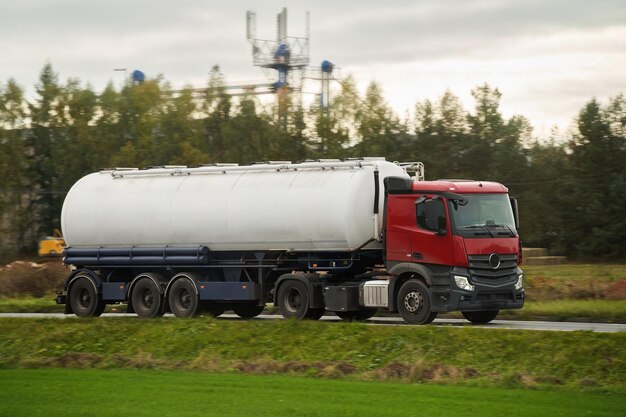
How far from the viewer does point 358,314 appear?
29.3 m

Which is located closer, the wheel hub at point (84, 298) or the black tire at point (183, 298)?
the black tire at point (183, 298)

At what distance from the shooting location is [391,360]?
21531 millimetres

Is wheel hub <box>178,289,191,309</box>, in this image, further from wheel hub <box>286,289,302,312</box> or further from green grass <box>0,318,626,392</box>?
wheel hub <box>286,289,302,312</box>

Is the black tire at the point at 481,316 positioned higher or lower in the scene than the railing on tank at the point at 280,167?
lower

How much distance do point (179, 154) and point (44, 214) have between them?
11691 millimetres

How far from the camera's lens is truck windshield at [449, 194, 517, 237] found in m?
26.0

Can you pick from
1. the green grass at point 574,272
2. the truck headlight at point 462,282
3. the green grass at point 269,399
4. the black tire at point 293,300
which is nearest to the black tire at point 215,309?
the black tire at point 293,300

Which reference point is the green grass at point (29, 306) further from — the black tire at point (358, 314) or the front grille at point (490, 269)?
the front grille at point (490, 269)

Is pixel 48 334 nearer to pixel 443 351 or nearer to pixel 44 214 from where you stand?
pixel 443 351

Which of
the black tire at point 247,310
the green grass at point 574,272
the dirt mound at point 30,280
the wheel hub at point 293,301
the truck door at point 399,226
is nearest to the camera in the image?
the truck door at point 399,226

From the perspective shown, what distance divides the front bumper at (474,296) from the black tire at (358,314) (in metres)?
3.59

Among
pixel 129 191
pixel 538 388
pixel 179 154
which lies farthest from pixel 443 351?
pixel 179 154

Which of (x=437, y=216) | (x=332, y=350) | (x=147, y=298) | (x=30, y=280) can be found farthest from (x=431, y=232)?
(x=30, y=280)

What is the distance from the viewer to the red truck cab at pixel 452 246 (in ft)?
84.5
